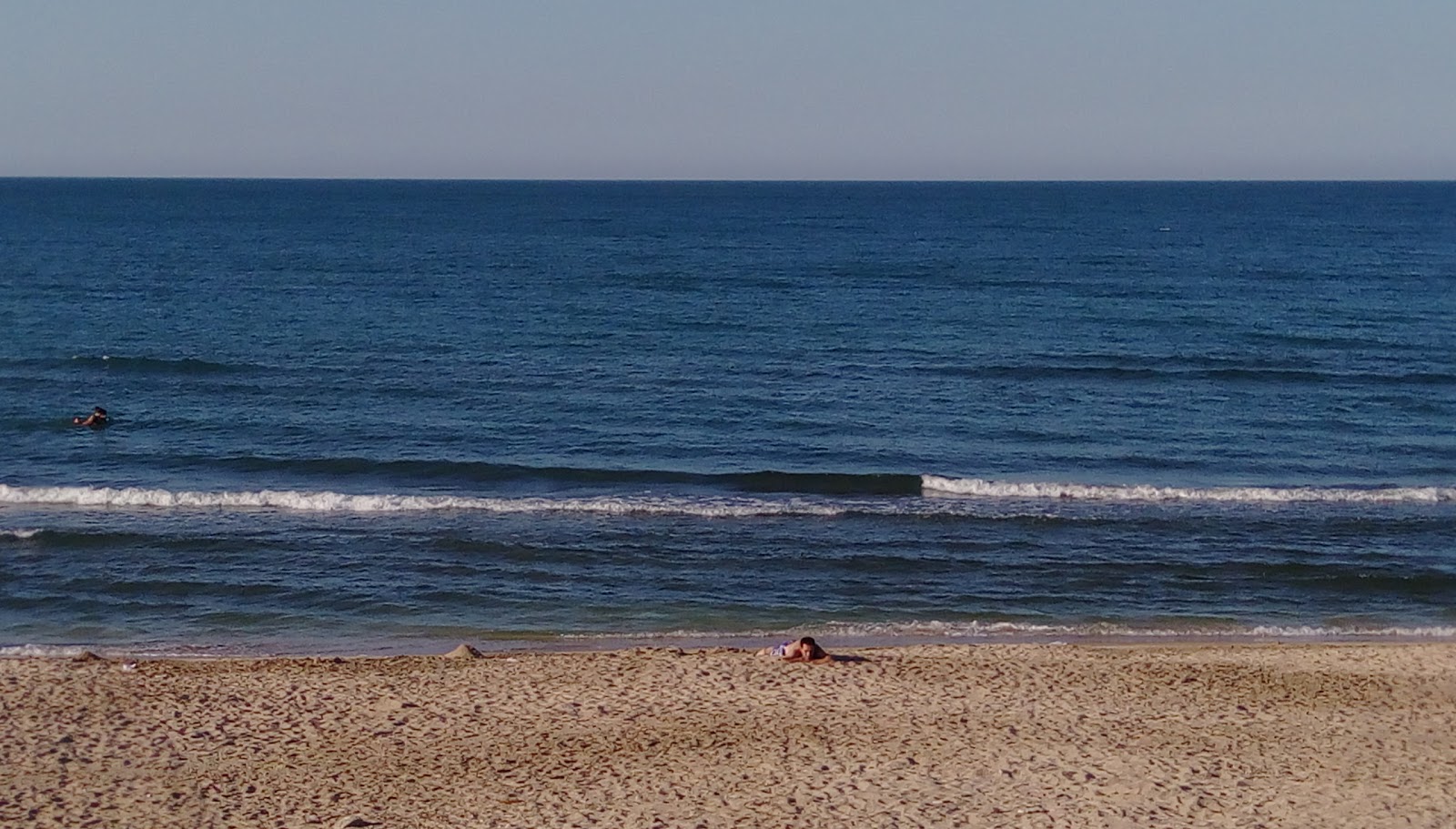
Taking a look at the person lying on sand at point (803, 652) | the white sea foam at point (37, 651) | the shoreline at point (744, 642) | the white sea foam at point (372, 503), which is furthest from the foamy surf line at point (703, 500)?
the person lying on sand at point (803, 652)

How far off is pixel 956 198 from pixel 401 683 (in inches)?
7049

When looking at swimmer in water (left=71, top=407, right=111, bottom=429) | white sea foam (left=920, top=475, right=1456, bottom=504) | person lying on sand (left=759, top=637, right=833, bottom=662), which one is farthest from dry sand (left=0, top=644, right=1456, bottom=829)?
swimmer in water (left=71, top=407, right=111, bottom=429)

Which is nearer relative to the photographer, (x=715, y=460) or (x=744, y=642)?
(x=744, y=642)

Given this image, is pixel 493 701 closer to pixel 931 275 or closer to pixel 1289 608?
pixel 1289 608

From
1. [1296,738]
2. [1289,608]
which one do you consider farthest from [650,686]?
[1289,608]

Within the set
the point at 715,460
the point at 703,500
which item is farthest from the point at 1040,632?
the point at 715,460

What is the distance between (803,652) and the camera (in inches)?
731

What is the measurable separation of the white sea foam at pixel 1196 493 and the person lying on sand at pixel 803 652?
34.6ft

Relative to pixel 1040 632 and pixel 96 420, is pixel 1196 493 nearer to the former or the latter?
pixel 1040 632

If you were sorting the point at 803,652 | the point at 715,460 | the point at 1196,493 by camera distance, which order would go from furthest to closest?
the point at 715,460 → the point at 1196,493 → the point at 803,652

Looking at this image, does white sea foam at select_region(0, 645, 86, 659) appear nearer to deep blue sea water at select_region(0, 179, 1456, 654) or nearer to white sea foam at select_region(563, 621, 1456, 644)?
deep blue sea water at select_region(0, 179, 1456, 654)

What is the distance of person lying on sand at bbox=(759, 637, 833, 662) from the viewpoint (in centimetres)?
1856

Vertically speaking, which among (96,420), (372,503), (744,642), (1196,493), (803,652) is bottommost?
(744,642)

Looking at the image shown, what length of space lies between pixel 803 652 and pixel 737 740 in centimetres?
301
